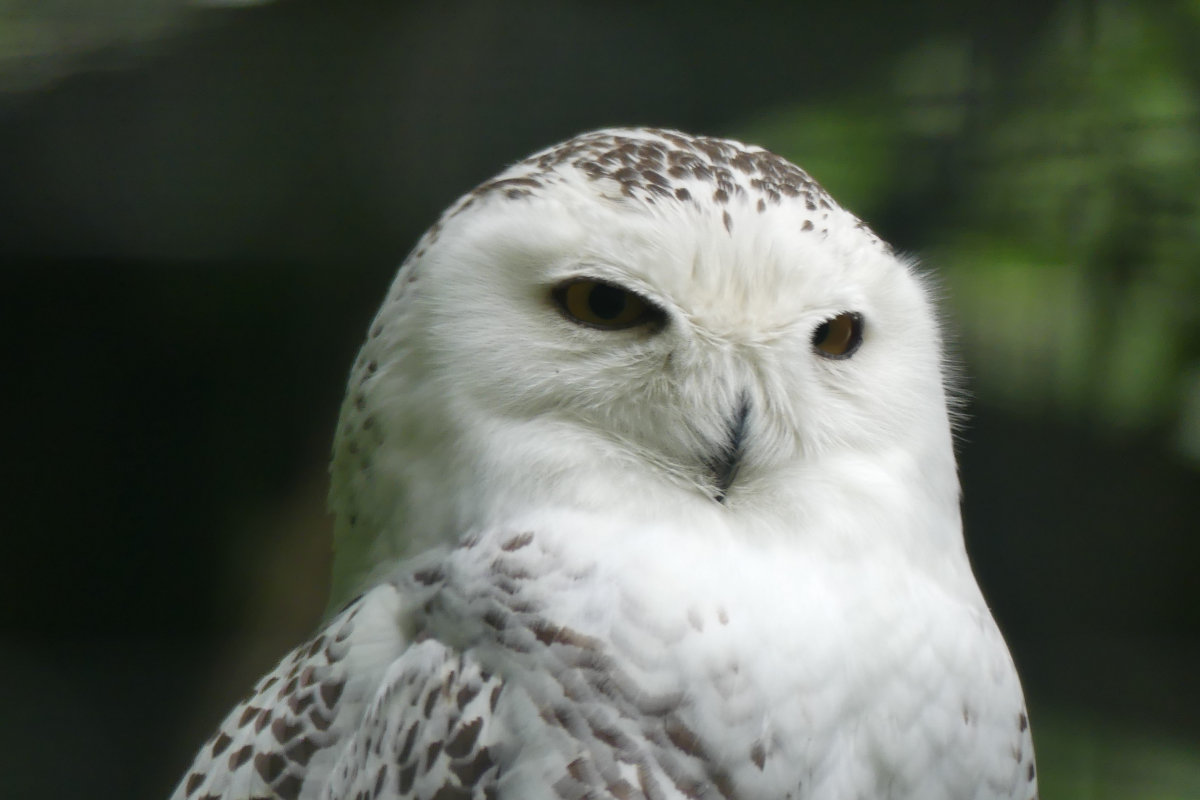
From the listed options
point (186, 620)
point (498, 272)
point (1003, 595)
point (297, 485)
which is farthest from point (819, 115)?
point (186, 620)

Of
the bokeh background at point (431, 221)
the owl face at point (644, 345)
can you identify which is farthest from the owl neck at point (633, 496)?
the bokeh background at point (431, 221)

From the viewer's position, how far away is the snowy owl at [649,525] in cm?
78

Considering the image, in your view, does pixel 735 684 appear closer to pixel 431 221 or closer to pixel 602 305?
pixel 602 305

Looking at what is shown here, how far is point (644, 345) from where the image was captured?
0.87 m

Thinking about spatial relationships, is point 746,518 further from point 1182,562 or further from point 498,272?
point 1182,562

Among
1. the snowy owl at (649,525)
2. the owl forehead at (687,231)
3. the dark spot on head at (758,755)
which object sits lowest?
the dark spot on head at (758,755)

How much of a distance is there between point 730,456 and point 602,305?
0.57ft

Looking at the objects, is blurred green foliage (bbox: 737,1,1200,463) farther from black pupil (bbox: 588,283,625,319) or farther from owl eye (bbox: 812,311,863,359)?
black pupil (bbox: 588,283,625,319)

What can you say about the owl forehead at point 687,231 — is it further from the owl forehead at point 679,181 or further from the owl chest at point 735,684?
the owl chest at point 735,684

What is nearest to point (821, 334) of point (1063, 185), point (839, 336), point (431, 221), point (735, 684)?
point (839, 336)

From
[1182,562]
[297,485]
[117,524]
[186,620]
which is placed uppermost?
[1182,562]

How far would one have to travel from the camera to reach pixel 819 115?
190 cm

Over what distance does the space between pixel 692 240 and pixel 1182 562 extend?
193 cm

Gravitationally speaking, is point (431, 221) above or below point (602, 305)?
below
